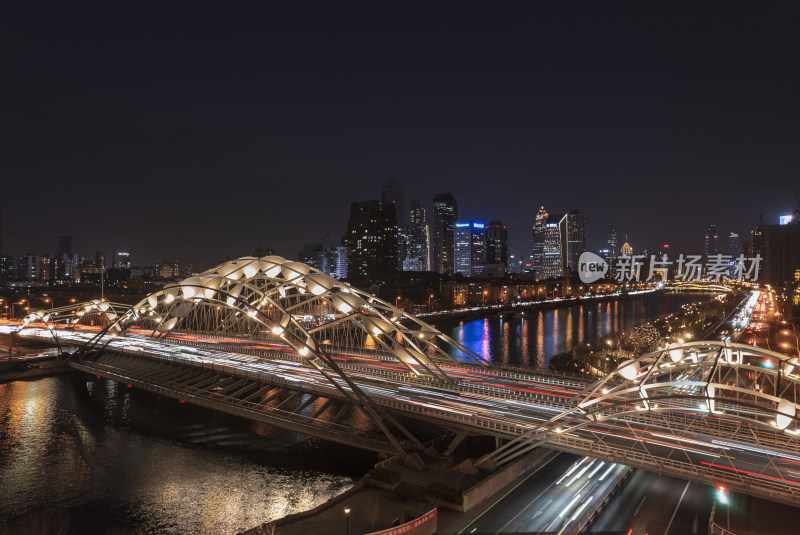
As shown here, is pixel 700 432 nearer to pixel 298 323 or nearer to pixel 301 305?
pixel 298 323

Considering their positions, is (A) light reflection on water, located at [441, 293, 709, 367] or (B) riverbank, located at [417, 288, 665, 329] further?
(B) riverbank, located at [417, 288, 665, 329]

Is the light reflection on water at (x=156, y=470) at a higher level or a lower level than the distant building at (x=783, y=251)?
lower

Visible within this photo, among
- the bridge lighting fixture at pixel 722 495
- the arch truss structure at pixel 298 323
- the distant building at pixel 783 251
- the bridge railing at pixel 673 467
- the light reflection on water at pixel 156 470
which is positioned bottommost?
the light reflection on water at pixel 156 470

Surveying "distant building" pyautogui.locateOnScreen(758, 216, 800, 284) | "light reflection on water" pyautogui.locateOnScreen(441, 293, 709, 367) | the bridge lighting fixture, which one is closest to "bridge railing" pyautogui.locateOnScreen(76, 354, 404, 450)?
the bridge lighting fixture

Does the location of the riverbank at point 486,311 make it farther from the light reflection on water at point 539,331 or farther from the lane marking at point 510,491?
the lane marking at point 510,491

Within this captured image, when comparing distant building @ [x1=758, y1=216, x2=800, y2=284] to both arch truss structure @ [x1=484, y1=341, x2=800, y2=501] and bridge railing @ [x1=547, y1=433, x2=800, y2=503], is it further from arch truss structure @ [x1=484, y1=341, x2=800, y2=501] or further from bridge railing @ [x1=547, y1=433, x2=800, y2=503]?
bridge railing @ [x1=547, y1=433, x2=800, y2=503]

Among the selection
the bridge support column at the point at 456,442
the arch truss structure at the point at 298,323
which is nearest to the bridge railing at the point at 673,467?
the bridge support column at the point at 456,442
